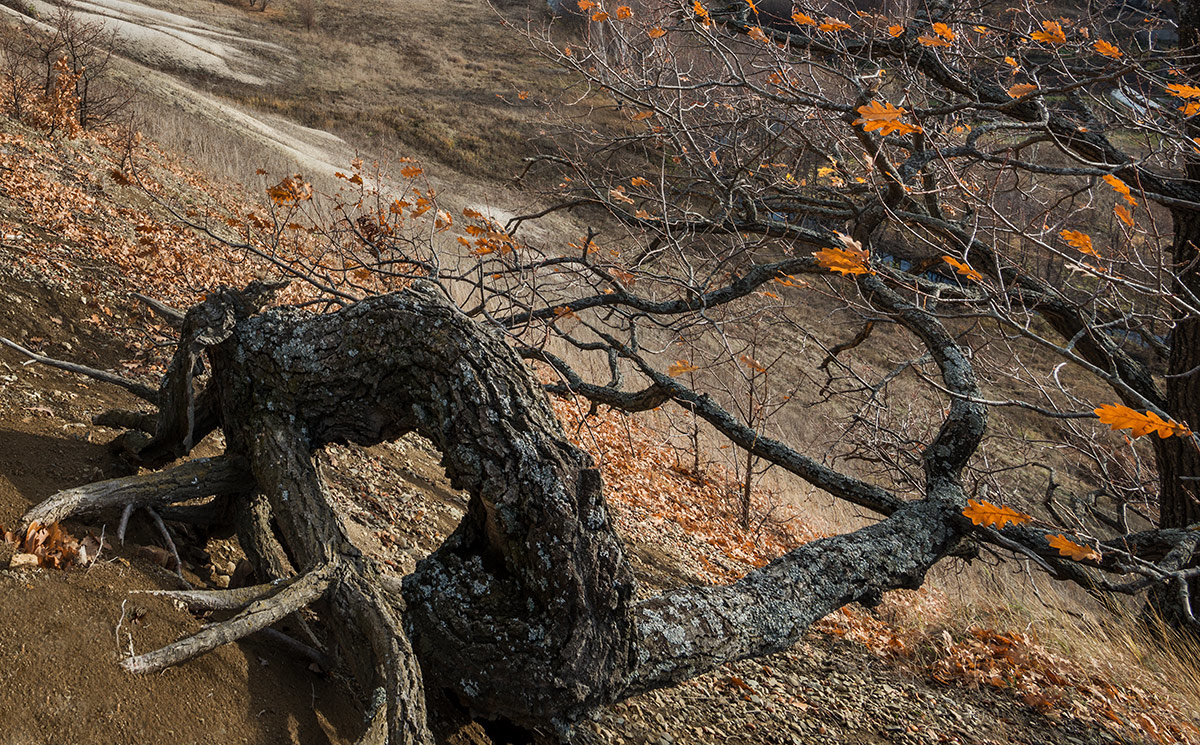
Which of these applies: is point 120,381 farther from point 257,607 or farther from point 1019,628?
point 1019,628

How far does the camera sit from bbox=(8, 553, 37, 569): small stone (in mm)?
2213

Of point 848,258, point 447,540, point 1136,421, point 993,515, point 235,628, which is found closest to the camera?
point 1136,421

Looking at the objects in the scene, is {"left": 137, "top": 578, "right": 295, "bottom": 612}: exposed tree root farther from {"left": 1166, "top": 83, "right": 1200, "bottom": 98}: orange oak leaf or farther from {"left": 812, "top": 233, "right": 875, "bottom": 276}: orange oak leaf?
{"left": 1166, "top": 83, "right": 1200, "bottom": 98}: orange oak leaf

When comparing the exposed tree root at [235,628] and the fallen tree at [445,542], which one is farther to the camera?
the fallen tree at [445,542]

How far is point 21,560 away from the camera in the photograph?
7.29 feet

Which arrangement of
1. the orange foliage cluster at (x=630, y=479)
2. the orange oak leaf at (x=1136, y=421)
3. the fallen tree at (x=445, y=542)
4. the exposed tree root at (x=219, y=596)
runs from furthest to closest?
the orange foliage cluster at (x=630, y=479)
the fallen tree at (x=445, y=542)
the exposed tree root at (x=219, y=596)
the orange oak leaf at (x=1136, y=421)

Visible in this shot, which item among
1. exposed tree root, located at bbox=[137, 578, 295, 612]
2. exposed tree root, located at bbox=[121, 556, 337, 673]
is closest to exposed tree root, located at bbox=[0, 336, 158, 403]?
exposed tree root, located at bbox=[137, 578, 295, 612]

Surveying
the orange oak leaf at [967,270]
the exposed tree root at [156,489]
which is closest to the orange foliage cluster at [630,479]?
the exposed tree root at [156,489]

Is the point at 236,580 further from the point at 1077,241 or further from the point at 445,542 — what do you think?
the point at 1077,241

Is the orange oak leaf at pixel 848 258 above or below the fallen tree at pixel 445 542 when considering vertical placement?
above

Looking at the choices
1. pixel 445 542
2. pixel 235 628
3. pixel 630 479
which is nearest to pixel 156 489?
pixel 235 628

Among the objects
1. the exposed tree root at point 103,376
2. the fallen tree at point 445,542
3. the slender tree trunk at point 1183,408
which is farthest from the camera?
the slender tree trunk at point 1183,408

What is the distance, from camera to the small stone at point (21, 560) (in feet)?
7.26

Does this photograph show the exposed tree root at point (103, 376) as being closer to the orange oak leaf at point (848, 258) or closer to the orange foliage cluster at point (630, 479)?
the orange foliage cluster at point (630, 479)
